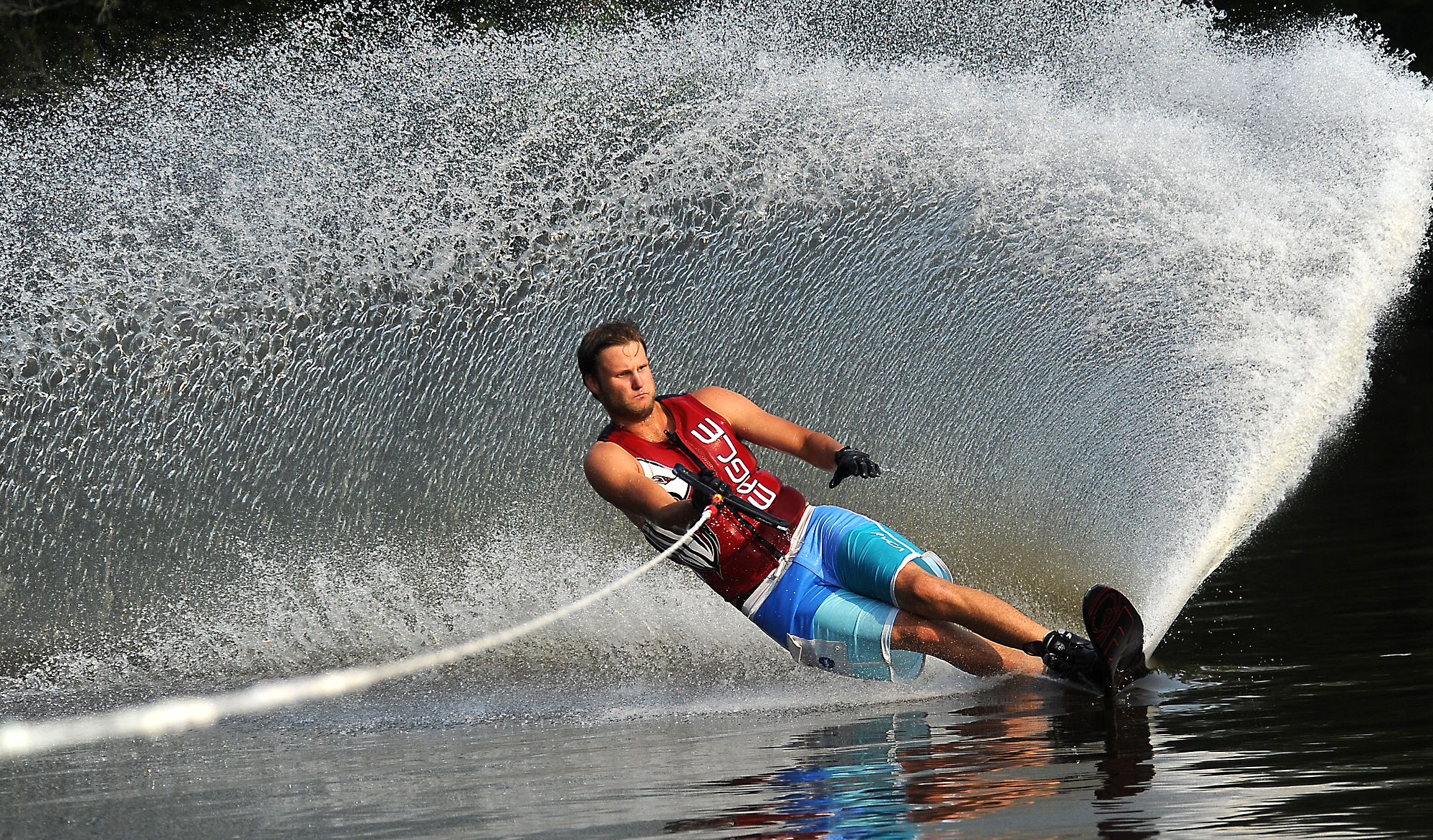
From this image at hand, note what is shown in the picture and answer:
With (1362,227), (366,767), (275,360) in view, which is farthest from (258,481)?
(1362,227)

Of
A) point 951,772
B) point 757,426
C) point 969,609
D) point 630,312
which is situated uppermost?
point 630,312

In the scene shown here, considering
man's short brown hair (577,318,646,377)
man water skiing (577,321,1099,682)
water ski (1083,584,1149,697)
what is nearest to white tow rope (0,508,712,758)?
man water skiing (577,321,1099,682)

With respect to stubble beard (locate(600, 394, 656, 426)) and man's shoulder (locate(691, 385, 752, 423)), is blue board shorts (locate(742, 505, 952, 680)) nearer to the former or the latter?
man's shoulder (locate(691, 385, 752, 423))

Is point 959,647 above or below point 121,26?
below

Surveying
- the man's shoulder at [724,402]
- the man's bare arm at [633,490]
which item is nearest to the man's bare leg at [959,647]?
the man's bare arm at [633,490]

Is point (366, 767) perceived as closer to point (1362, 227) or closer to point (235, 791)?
point (235, 791)

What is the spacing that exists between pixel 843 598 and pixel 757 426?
27.0 inches

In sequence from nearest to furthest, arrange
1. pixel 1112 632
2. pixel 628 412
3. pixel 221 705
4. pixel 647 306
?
pixel 221 705, pixel 1112 632, pixel 628 412, pixel 647 306

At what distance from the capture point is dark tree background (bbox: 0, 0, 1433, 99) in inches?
922

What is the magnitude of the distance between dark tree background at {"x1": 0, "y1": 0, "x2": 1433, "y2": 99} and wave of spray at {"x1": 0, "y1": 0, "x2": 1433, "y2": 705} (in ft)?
47.3

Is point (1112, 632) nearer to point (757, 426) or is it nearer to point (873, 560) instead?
point (873, 560)

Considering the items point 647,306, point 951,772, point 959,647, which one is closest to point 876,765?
point 951,772

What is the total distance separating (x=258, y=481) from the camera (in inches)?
297

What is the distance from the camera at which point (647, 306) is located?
816 centimetres
